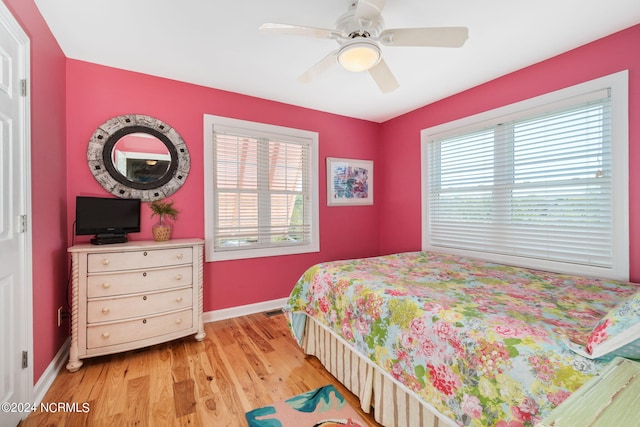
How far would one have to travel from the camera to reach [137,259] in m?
2.11

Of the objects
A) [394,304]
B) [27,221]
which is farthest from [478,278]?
[27,221]

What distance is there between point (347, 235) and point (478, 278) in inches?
77.5

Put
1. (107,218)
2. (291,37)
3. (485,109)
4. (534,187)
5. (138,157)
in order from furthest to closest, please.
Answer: (485,109)
(138,157)
(534,187)
(107,218)
(291,37)

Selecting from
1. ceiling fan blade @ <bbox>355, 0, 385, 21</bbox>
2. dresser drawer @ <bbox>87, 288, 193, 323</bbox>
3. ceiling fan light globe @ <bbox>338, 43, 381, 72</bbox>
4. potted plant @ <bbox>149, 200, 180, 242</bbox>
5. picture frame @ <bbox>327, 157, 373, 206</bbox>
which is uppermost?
ceiling fan blade @ <bbox>355, 0, 385, 21</bbox>

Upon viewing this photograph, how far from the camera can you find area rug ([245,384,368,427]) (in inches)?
58.1

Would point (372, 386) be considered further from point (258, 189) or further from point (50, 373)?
point (258, 189)

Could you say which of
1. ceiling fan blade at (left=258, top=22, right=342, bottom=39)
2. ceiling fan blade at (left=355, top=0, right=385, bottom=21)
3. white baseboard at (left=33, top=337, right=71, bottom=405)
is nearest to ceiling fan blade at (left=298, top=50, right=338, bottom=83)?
ceiling fan blade at (left=258, top=22, right=342, bottom=39)

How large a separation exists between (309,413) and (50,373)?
1.80m

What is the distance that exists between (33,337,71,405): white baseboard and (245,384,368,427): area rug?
1296 millimetres

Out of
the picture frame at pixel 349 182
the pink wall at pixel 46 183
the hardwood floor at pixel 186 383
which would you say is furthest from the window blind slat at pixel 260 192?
the pink wall at pixel 46 183

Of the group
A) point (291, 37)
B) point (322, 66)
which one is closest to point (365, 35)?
point (322, 66)

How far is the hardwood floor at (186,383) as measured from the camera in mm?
1512

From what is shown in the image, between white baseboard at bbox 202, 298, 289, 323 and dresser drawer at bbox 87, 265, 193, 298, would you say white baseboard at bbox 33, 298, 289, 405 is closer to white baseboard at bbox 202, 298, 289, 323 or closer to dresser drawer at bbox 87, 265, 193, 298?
white baseboard at bbox 202, 298, 289, 323

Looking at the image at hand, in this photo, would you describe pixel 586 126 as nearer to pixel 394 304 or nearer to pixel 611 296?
pixel 611 296
